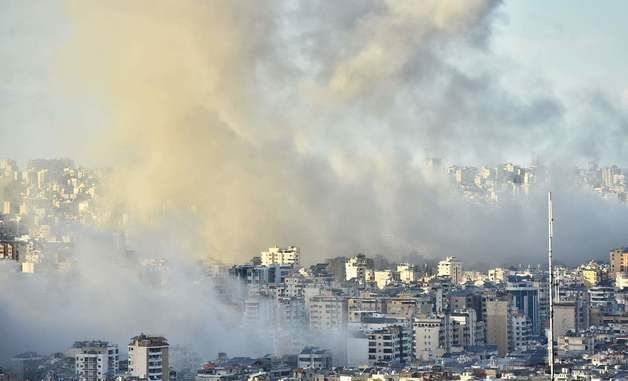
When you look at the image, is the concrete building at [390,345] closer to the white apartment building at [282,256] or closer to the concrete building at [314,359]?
the concrete building at [314,359]

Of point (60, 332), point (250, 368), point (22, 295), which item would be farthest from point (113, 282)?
point (250, 368)

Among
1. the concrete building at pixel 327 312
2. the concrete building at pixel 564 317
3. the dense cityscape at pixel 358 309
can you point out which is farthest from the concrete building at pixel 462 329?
the concrete building at pixel 327 312

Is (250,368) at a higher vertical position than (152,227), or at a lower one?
lower

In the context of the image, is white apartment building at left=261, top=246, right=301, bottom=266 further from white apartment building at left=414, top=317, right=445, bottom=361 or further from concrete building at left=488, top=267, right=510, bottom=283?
white apartment building at left=414, top=317, right=445, bottom=361

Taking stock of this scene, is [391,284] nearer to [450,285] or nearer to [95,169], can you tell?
[450,285]

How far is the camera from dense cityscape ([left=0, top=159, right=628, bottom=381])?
19.0 m

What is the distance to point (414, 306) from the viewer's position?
26.1 meters

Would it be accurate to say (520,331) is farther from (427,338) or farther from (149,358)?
(149,358)

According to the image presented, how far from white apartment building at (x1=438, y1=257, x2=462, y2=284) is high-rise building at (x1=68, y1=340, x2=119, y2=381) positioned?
11158 mm

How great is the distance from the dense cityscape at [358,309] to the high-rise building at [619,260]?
0.02m

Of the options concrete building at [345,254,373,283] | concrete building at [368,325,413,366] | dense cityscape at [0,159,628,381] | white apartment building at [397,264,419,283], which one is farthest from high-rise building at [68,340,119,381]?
white apartment building at [397,264,419,283]

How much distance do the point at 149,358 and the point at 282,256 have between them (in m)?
11.1

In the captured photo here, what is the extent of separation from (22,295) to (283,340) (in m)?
3.20

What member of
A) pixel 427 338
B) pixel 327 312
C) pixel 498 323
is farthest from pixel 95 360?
pixel 498 323
